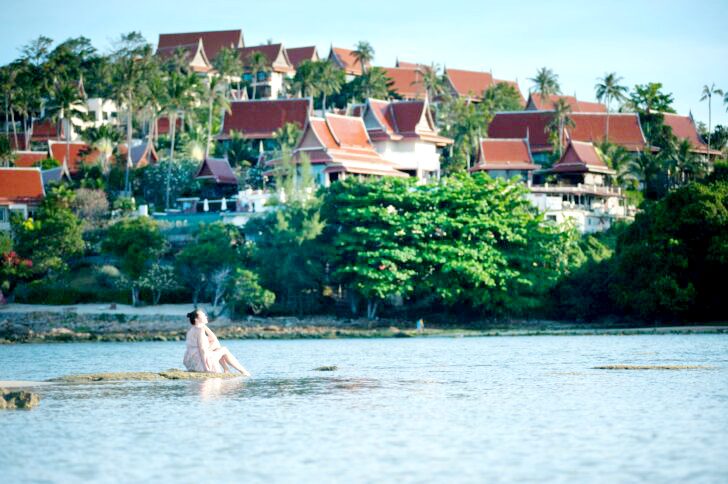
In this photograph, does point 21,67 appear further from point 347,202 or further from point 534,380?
point 534,380

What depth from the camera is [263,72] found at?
103 metres

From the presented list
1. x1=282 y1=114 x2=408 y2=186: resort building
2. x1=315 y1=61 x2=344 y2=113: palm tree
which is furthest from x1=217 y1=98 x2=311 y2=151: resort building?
x1=282 y1=114 x2=408 y2=186: resort building

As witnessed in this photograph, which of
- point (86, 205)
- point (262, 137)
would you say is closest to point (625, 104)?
point (262, 137)

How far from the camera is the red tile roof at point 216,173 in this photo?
2576 inches

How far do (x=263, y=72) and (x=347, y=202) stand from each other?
163 ft

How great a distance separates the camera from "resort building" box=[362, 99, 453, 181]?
72.6 metres

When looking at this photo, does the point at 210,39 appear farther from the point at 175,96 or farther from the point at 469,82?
the point at 175,96

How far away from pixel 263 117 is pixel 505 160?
1604cm

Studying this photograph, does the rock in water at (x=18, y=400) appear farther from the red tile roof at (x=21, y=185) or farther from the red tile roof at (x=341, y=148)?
the red tile roof at (x=21, y=185)

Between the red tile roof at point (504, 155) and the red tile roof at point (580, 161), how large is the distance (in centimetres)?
251

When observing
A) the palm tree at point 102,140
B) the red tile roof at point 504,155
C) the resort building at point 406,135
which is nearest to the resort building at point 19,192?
the palm tree at point 102,140

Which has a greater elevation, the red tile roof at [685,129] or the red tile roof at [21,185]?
the red tile roof at [685,129]

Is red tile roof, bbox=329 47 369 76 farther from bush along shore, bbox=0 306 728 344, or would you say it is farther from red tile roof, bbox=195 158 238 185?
bush along shore, bbox=0 306 728 344

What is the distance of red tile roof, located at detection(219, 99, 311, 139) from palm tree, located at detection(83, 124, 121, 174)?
854cm
